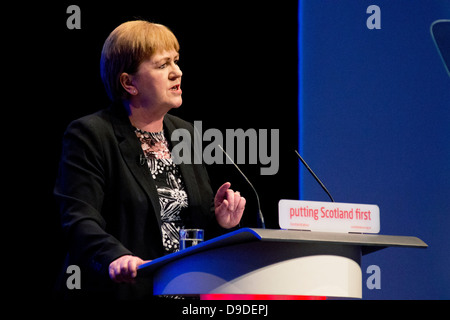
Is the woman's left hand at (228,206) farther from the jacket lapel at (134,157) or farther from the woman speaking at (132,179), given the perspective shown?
the jacket lapel at (134,157)

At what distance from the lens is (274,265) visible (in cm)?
152

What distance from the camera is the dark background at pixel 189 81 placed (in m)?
2.68

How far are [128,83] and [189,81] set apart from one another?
0.84 metres

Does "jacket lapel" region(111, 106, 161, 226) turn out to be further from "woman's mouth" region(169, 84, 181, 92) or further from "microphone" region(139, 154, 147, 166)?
"woman's mouth" region(169, 84, 181, 92)

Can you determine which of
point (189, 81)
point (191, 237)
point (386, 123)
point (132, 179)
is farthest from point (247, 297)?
point (386, 123)

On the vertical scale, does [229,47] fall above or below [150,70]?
above

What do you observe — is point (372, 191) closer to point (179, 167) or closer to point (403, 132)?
point (403, 132)

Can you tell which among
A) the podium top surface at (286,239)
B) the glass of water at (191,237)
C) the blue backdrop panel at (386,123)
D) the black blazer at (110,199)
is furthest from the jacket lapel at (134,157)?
the blue backdrop panel at (386,123)

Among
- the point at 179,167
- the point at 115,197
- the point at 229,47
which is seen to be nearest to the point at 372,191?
the point at 229,47

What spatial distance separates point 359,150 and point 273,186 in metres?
0.53

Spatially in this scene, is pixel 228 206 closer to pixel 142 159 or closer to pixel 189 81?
pixel 142 159
